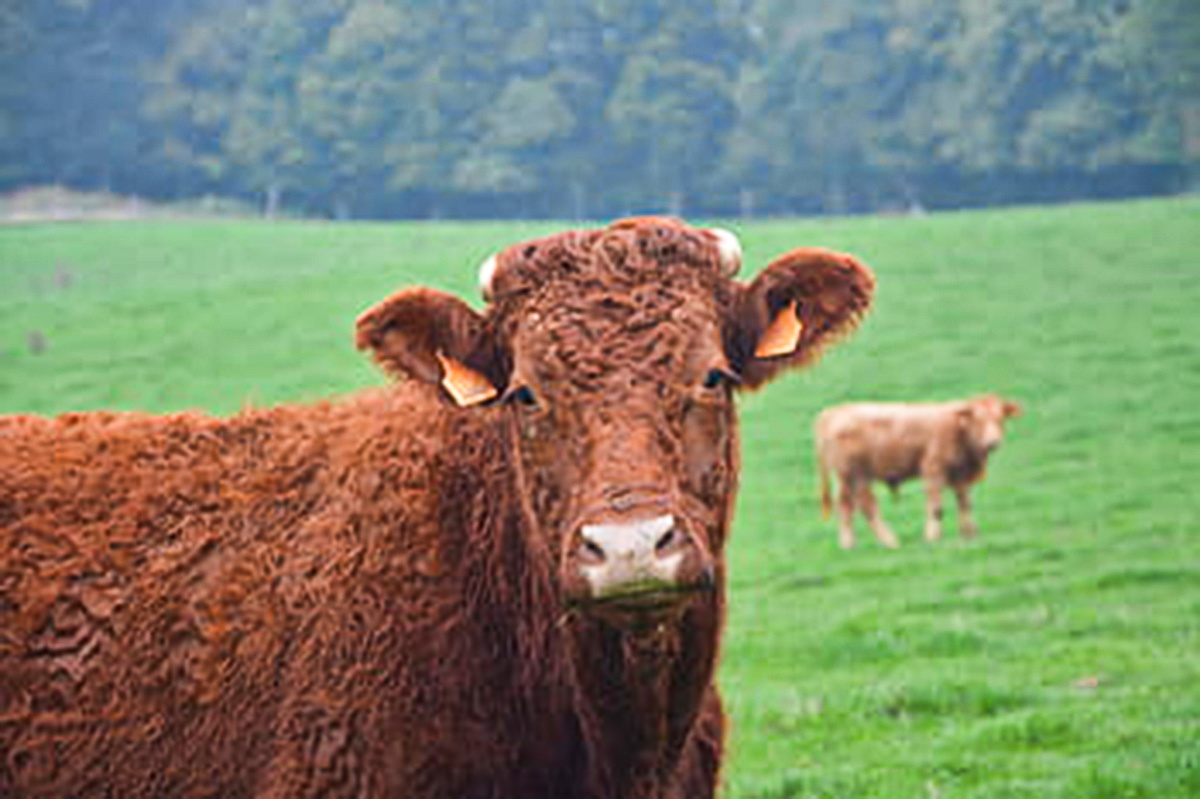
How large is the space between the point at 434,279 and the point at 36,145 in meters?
37.1

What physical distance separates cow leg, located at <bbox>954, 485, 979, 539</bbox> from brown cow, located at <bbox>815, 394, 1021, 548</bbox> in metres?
0.02

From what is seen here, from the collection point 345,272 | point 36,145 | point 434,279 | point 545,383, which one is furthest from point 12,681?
point 36,145

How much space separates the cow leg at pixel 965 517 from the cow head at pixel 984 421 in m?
0.82

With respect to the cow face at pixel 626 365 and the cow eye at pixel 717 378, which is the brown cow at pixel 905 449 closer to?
the cow face at pixel 626 365

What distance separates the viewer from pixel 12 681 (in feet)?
14.6

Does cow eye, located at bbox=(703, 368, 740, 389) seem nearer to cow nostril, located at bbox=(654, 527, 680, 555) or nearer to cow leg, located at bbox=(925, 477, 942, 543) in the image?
cow nostril, located at bbox=(654, 527, 680, 555)

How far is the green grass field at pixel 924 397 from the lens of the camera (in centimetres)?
855

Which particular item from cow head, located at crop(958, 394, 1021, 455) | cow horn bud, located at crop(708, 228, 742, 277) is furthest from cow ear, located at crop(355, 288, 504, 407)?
cow head, located at crop(958, 394, 1021, 455)

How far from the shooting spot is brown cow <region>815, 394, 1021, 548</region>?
727 inches

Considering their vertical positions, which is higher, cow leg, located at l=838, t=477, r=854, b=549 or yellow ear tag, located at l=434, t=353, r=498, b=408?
yellow ear tag, located at l=434, t=353, r=498, b=408

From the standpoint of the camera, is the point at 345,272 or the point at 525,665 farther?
the point at 345,272

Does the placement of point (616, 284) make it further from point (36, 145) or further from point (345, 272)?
point (36, 145)

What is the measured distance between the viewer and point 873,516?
18375mm

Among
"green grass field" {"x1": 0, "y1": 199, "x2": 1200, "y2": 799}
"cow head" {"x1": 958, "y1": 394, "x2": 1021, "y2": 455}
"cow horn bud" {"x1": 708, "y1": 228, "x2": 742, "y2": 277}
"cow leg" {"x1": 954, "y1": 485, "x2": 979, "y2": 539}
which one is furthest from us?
"cow head" {"x1": 958, "y1": 394, "x2": 1021, "y2": 455}
